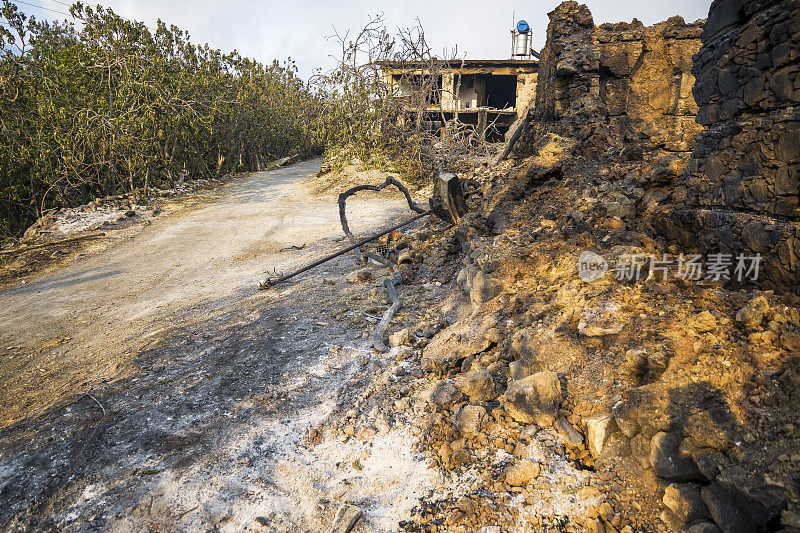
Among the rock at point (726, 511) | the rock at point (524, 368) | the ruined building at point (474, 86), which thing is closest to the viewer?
the rock at point (726, 511)

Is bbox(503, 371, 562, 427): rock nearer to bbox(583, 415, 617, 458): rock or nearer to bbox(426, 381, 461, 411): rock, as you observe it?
bbox(583, 415, 617, 458): rock

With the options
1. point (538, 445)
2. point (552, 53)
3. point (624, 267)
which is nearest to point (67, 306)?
point (538, 445)

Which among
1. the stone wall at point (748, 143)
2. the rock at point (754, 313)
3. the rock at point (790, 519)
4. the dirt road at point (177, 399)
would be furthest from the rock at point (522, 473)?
the stone wall at point (748, 143)

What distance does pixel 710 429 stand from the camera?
68.7 inches

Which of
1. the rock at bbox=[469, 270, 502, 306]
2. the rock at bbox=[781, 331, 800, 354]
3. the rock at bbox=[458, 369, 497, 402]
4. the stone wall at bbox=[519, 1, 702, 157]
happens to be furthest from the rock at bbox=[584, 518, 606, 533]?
the stone wall at bbox=[519, 1, 702, 157]

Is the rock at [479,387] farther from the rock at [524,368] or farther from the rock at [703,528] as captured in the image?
the rock at [703,528]

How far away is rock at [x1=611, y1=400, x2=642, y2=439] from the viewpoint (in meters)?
2.03

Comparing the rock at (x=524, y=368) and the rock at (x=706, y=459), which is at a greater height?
the rock at (x=706, y=459)

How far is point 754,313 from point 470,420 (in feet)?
5.00

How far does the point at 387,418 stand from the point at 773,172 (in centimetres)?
267

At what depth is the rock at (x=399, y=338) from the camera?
3.67 metres

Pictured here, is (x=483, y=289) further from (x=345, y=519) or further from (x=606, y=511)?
(x=345, y=519)

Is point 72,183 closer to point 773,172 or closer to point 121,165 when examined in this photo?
point 121,165

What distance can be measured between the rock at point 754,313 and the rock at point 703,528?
3.18 ft
